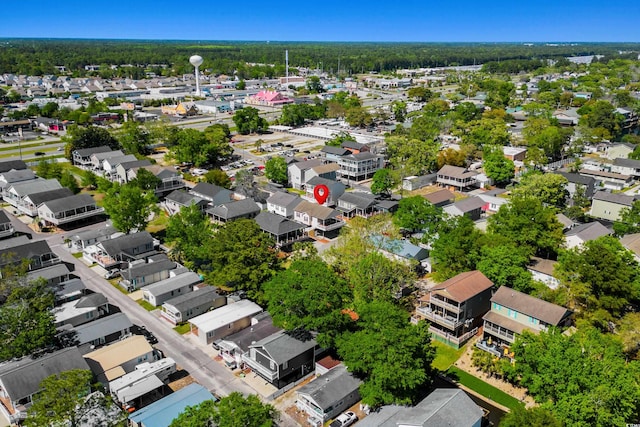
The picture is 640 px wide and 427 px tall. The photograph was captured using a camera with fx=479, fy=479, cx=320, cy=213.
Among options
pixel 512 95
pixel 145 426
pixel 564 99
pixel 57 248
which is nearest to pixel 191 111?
pixel 57 248

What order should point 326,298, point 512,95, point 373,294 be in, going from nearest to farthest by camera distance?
point 326,298, point 373,294, point 512,95

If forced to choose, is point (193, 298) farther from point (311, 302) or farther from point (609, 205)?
point (609, 205)

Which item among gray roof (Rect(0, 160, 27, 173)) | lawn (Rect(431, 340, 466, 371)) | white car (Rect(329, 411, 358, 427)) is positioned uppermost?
gray roof (Rect(0, 160, 27, 173))

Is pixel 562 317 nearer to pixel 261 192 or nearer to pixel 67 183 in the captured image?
pixel 261 192

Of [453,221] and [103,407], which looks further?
[453,221]

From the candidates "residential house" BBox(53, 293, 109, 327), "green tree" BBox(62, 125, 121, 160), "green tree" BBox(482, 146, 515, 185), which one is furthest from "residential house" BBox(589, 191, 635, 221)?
"green tree" BBox(62, 125, 121, 160)

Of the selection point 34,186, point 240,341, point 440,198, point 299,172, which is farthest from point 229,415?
point 34,186

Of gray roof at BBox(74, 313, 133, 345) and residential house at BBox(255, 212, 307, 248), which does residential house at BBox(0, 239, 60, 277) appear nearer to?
gray roof at BBox(74, 313, 133, 345)
